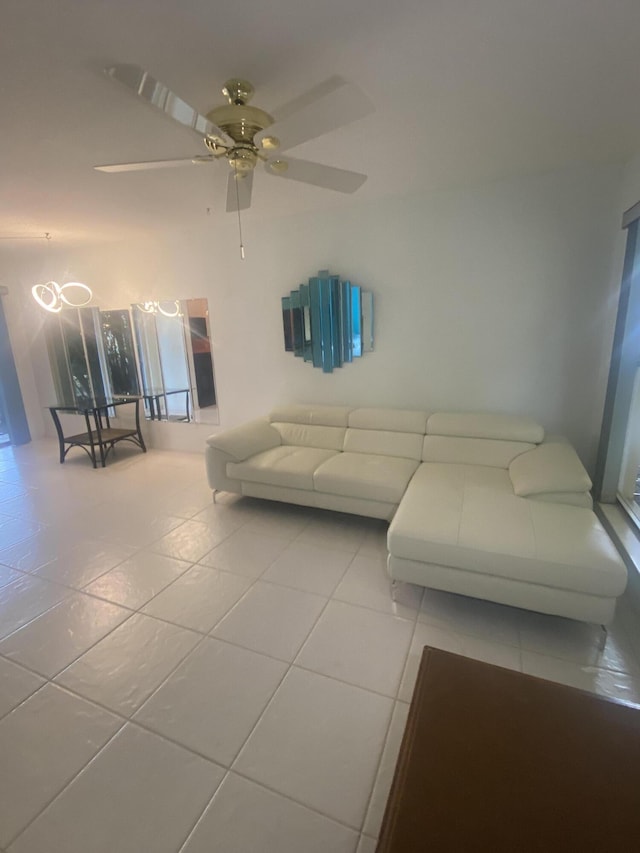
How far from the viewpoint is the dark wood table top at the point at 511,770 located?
79 cm

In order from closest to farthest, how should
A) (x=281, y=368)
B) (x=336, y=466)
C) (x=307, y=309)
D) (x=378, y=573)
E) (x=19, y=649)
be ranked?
(x=19, y=649) < (x=378, y=573) < (x=336, y=466) < (x=307, y=309) < (x=281, y=368)

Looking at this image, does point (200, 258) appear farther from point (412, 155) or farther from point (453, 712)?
point (453, 712)

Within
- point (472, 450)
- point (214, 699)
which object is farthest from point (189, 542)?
point (472, 450)

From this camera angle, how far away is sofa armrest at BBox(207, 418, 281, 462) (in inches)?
124

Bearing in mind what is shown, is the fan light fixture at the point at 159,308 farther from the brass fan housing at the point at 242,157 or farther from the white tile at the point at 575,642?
the white tile at the point at 575,642

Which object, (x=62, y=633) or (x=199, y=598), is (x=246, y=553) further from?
(x=62, y=633)

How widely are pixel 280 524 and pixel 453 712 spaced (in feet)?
6.70

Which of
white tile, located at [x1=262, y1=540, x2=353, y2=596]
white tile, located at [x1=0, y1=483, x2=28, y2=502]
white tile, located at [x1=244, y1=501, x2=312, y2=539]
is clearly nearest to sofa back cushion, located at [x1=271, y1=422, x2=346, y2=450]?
white tile, located at [x1=244, y1=501, x2=312, y2=539]

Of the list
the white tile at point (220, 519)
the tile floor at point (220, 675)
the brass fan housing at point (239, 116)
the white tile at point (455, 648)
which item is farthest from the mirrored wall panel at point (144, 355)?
the white tile at point (455, 648)

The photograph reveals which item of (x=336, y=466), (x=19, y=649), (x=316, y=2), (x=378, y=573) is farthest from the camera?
(x=336, y=466)

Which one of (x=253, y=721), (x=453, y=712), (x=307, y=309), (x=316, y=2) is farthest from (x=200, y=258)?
(x=453, y=712)

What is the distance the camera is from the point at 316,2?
1.18m

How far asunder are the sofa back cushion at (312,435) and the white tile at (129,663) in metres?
1.85

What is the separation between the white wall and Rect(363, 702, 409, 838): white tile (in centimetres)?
243
